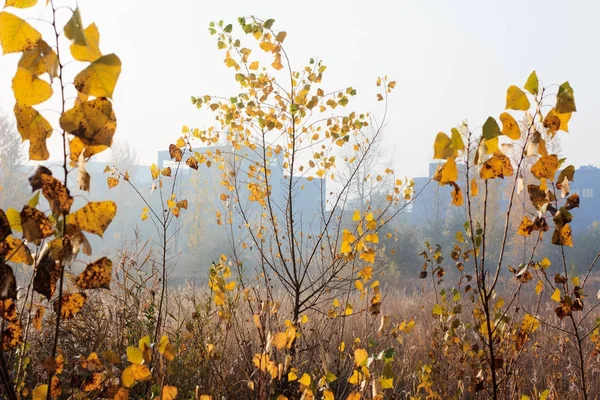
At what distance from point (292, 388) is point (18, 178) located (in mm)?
17047

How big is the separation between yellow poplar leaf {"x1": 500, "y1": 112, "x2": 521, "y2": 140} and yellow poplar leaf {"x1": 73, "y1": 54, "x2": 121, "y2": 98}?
651mm

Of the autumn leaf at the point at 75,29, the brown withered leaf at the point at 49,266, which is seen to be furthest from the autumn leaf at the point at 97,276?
the autumn leaf at the point at 75,29

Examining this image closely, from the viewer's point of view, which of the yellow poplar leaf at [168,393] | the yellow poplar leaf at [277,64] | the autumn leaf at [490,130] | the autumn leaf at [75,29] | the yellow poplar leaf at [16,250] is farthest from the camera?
the yellow poplar leaf at [277,64]

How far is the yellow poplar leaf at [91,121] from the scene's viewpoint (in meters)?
0.73

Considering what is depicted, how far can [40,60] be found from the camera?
2.45 feet

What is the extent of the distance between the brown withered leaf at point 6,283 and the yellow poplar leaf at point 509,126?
80cm

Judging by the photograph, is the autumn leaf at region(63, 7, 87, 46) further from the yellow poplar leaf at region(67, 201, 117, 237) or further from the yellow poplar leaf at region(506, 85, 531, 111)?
the yellow poplar leaf at region(506, 85, 531, 111)

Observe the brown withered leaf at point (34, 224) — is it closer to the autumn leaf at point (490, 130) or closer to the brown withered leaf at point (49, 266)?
the brown withered leaf at point (49, 266)

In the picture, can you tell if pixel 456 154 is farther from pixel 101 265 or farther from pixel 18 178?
pixel 18 178

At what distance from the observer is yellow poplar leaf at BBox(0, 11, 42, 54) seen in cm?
74

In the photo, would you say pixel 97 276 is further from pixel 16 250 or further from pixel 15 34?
pixel 15 34

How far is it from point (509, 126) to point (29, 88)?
2.52ft

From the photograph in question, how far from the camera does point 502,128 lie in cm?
101

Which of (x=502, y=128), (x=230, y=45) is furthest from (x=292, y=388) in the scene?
(x=502, y=128)
